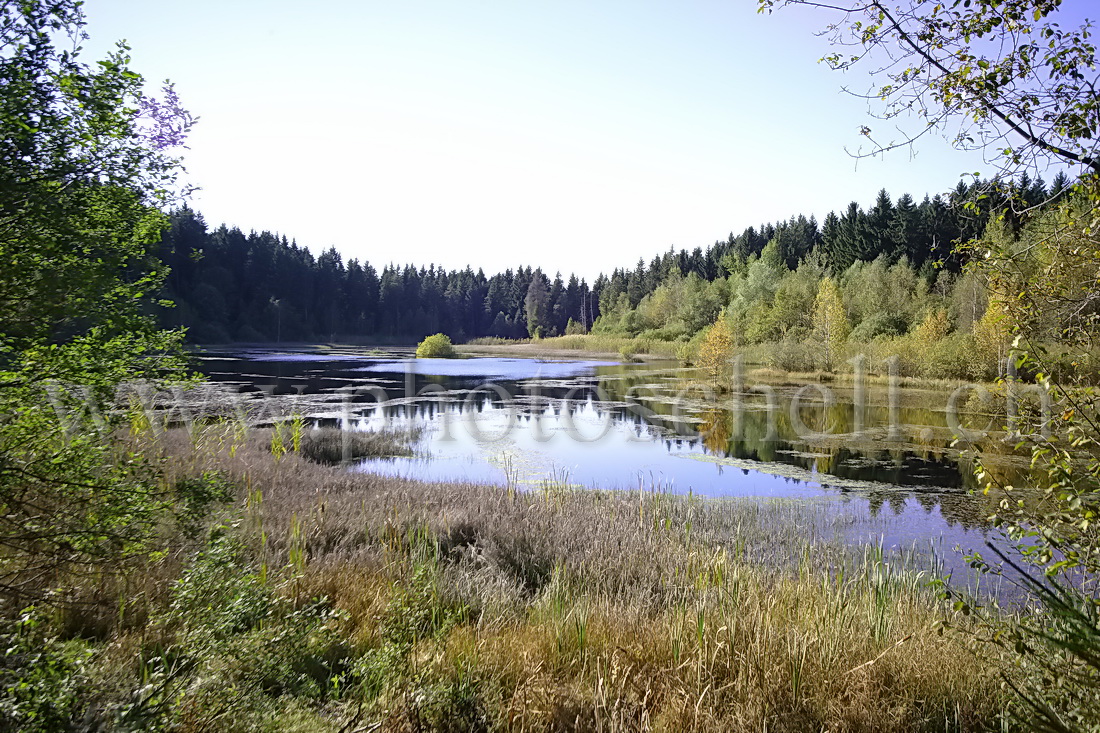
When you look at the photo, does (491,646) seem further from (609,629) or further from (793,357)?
(793,357)

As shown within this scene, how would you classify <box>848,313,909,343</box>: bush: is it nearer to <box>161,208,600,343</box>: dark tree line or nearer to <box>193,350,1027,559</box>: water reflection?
<box>193,350,1027,559</box>: water reflection

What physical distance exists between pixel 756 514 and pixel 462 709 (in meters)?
6.69

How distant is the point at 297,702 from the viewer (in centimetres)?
314

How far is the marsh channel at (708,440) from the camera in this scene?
1018 centimetres

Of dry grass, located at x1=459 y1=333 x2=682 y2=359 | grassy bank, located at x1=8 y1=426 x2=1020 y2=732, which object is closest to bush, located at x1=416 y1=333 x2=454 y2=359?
dry grass, located at x1=459 y1=333 x2=682 y2=359

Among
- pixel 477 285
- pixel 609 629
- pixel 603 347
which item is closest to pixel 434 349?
pixel 603 347

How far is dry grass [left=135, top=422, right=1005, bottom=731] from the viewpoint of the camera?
10.9 ft

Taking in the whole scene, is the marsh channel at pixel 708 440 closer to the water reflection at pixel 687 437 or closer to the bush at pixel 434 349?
the water reflection at pixel 687 437

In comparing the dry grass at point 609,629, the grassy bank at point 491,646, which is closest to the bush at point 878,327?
the dry grass at point 609,629

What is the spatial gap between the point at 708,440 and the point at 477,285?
94.1 m

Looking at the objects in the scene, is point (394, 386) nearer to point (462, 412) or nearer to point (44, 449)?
point (462, 412)

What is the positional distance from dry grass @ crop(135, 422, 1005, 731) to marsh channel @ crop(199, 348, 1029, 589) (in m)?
1.32

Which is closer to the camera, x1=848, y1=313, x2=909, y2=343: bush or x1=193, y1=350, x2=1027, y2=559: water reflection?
x1=193, y1=350, x2=1027, y2=559: water reflection

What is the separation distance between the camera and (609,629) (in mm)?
4316
